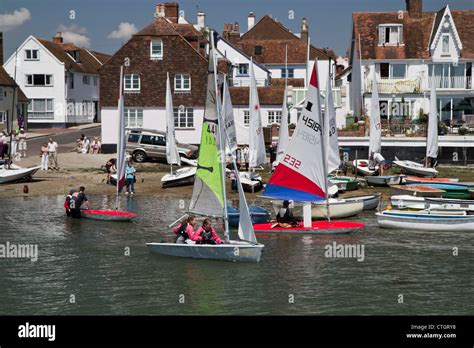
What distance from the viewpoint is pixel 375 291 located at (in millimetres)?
28938

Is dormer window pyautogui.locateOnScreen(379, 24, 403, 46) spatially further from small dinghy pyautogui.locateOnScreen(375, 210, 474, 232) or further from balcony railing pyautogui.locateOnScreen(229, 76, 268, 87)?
small dinghy pyautogui.locateOnScreen(375, 210, 474, 232)

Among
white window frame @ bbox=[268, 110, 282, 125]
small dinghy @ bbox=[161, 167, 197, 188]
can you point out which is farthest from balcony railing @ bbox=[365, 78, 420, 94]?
small dinghy @ bbox=[161, 167, 197, 188]

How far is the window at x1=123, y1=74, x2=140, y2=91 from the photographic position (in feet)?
227

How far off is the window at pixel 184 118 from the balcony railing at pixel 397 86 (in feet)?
53.2

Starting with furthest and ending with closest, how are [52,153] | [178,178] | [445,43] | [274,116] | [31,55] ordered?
[31,55] < [274,116] < [445,43] < [52,153] < [178,178]

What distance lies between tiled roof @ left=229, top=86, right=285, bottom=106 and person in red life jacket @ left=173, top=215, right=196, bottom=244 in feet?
136

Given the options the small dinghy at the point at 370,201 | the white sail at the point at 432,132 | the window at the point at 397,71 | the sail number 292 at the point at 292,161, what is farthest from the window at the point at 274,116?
the sail number 292 at the point at 292,161

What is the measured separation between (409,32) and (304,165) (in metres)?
41.3

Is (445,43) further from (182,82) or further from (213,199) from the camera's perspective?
(213,199)

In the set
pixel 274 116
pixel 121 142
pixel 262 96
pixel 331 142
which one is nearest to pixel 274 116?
pixel 274 116

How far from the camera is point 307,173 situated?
3891cm

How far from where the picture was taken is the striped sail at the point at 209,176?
32812mm

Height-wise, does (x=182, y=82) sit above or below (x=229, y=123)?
above

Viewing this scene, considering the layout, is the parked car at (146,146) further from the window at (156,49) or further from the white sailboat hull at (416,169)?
the white sailboat hull at (416,169)
